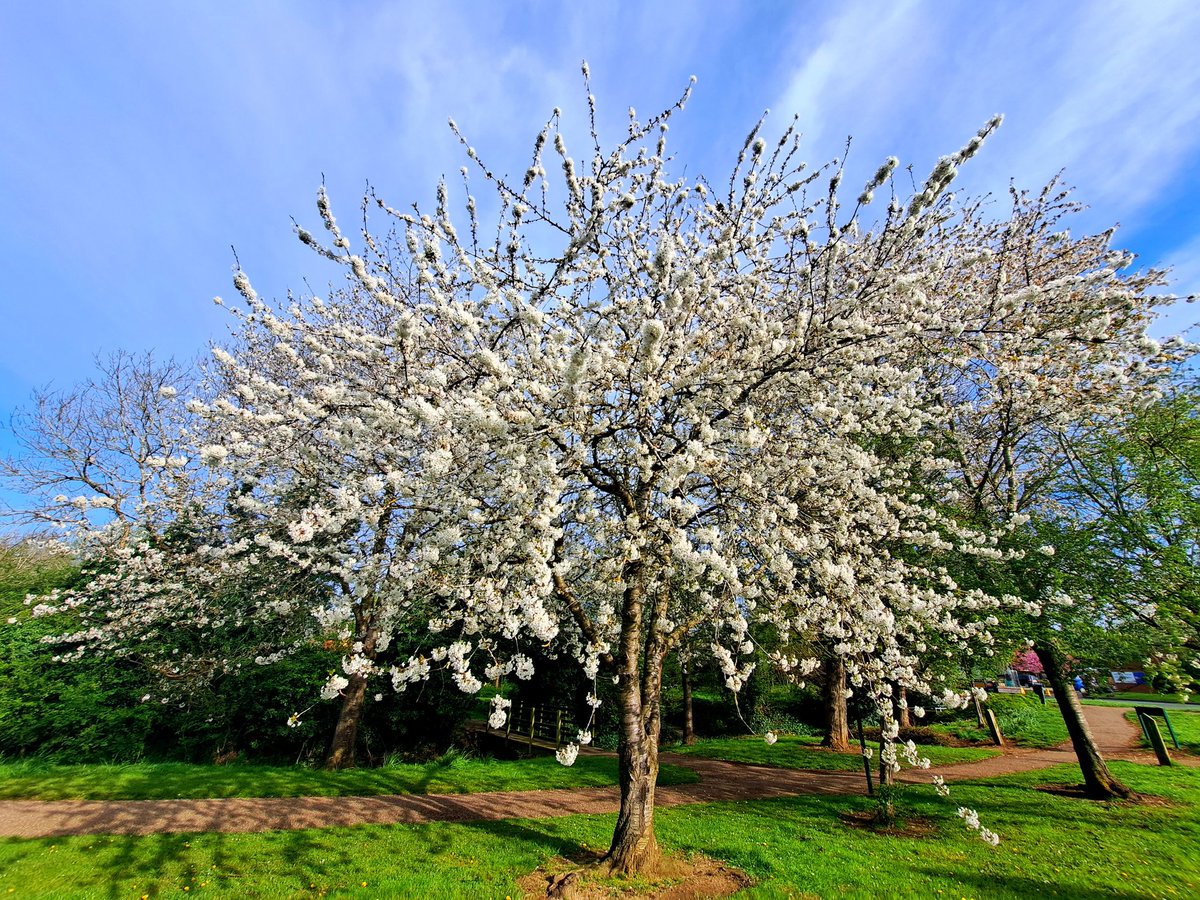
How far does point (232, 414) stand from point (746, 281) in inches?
221

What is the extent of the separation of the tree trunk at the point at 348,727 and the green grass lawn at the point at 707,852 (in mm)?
4341

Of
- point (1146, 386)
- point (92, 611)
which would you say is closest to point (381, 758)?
point (92, 611)

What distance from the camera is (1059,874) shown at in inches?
233

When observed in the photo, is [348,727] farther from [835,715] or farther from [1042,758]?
[1042,758]

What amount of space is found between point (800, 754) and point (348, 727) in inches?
465

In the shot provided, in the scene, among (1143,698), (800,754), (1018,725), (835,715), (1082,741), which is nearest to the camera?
(1082,741)

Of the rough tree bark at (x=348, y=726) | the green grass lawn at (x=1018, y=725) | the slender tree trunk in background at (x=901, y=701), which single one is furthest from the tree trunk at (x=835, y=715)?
the rough tree bark at (x=348, y=726)

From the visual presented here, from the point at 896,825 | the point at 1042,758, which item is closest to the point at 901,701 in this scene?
the point at 896,825

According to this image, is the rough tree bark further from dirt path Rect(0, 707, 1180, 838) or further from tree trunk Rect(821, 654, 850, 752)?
tree trunk Rect(821, 654, 850, 752)

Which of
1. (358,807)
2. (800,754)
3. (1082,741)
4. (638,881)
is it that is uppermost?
(1082,741)

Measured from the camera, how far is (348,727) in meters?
11.2

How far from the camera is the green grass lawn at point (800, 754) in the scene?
13766 millimetres

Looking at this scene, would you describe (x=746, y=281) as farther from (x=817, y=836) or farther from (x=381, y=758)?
(x=381, y=758)

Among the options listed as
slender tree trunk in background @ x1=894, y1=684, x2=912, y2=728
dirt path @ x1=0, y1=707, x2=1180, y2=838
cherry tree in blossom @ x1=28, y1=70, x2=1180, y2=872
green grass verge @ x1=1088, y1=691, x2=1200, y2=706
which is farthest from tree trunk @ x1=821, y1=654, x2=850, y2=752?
green grass verge @ x1=1088, y1=691, x2=1200, y2=706
